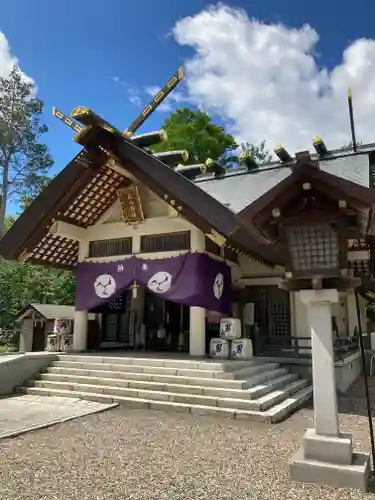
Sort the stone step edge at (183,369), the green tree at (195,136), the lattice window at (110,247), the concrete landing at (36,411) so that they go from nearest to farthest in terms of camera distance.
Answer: the concrete landing at (36,411) → the stone step edge at (183,369) → the lattice window at (110,247) → the green tree at (195,136)

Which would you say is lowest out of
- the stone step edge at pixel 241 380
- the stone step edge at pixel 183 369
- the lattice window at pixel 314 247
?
the stone step edge at pixel 241 380

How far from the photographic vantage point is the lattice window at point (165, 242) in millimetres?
10523

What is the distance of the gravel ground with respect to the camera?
376cm

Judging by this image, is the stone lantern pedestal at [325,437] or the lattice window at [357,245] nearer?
the stone lantern pedestal at [325,437]

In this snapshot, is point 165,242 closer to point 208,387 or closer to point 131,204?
point 131,204

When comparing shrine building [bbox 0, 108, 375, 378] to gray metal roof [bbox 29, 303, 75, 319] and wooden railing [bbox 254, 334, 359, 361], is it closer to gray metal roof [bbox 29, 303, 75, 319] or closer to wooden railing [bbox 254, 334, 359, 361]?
wooden railing [bbox 254, 334, 359, 361]

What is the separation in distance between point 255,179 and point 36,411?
918 centimetres

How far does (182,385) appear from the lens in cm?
783

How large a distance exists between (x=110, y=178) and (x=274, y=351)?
6911 mm

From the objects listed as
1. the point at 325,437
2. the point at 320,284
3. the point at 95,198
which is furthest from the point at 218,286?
the point at 325,437

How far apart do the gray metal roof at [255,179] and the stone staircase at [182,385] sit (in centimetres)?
377

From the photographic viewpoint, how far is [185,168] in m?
12.0

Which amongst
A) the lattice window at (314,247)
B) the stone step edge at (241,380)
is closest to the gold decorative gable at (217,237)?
the stone step edge at (241,380)

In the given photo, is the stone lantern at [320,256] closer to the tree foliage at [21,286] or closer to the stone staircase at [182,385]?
the stone staircase at [182,385]
